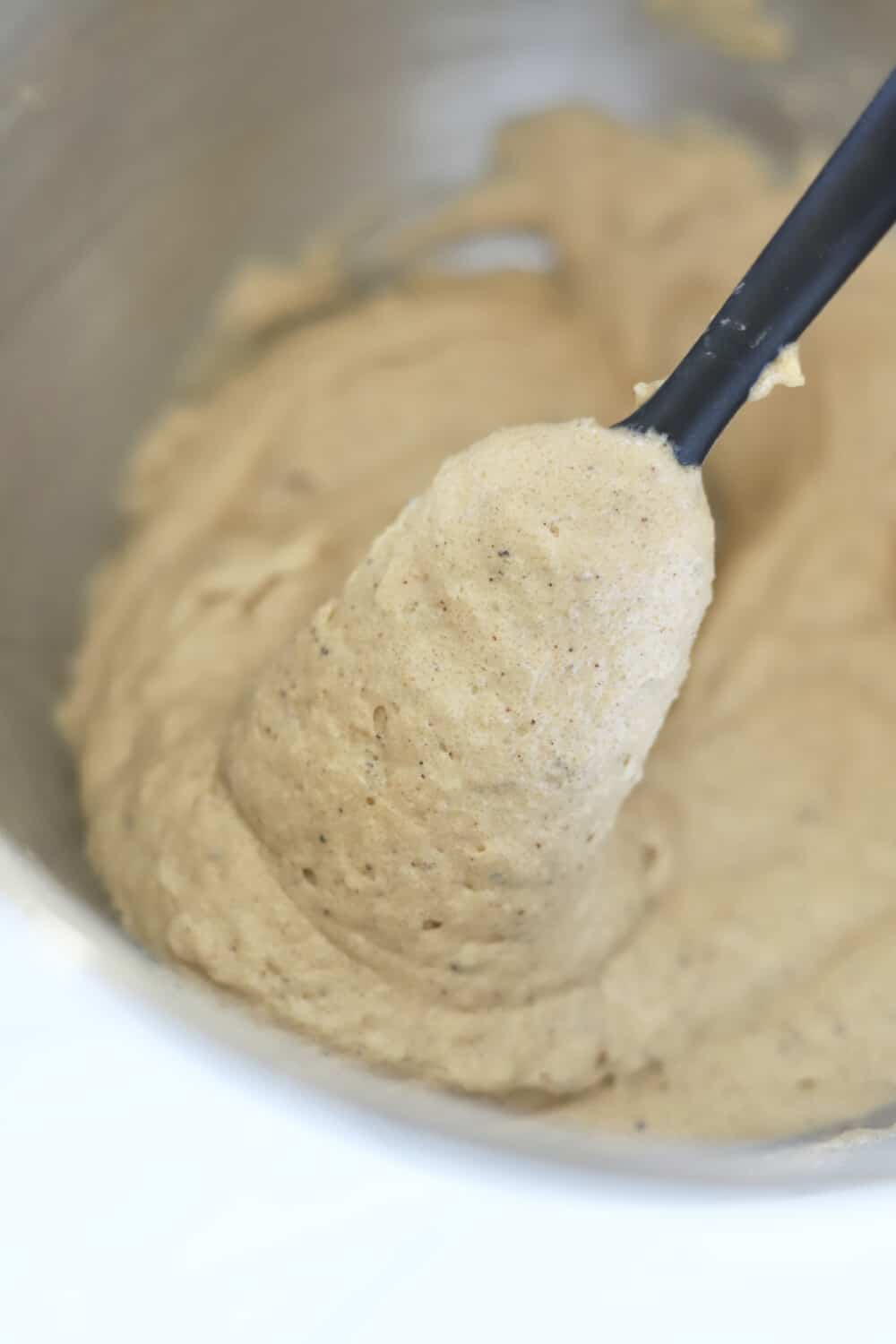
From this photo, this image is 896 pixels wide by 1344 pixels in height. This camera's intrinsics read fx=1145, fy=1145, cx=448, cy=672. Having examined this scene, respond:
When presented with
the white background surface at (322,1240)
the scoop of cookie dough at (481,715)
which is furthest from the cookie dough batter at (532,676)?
the white background surface at (322,1240)

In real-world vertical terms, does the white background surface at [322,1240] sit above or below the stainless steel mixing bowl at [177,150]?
below

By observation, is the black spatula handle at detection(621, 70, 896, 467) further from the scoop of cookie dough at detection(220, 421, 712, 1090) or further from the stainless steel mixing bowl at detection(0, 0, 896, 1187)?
the stainless steel mixing bowl at detection(0, 0, 896, 1187)

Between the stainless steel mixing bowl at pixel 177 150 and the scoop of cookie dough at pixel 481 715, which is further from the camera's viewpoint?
the stainless steel mixing bowl at pixel 177 150

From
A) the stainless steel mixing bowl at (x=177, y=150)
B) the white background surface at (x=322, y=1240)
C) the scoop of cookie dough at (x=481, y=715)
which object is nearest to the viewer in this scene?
the white background surface at (x=322, y=1240)

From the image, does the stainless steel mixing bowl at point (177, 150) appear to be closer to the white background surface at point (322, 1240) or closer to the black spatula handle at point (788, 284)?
the white background surface at point (322, 1240)

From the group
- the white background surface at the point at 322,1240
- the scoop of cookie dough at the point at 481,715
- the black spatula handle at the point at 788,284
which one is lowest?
the white background surface at the point at 322,1240

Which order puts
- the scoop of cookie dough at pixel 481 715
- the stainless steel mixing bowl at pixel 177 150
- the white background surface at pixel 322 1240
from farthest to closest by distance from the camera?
the stainless steel mixing bowl at pixel 177 150 → the scoop of cookie dough at pixel 481 715 → the white background surface at pixel 322 1240

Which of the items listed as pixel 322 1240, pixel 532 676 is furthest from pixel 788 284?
pixel 322 1240

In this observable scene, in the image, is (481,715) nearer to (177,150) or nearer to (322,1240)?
(322,1240)
